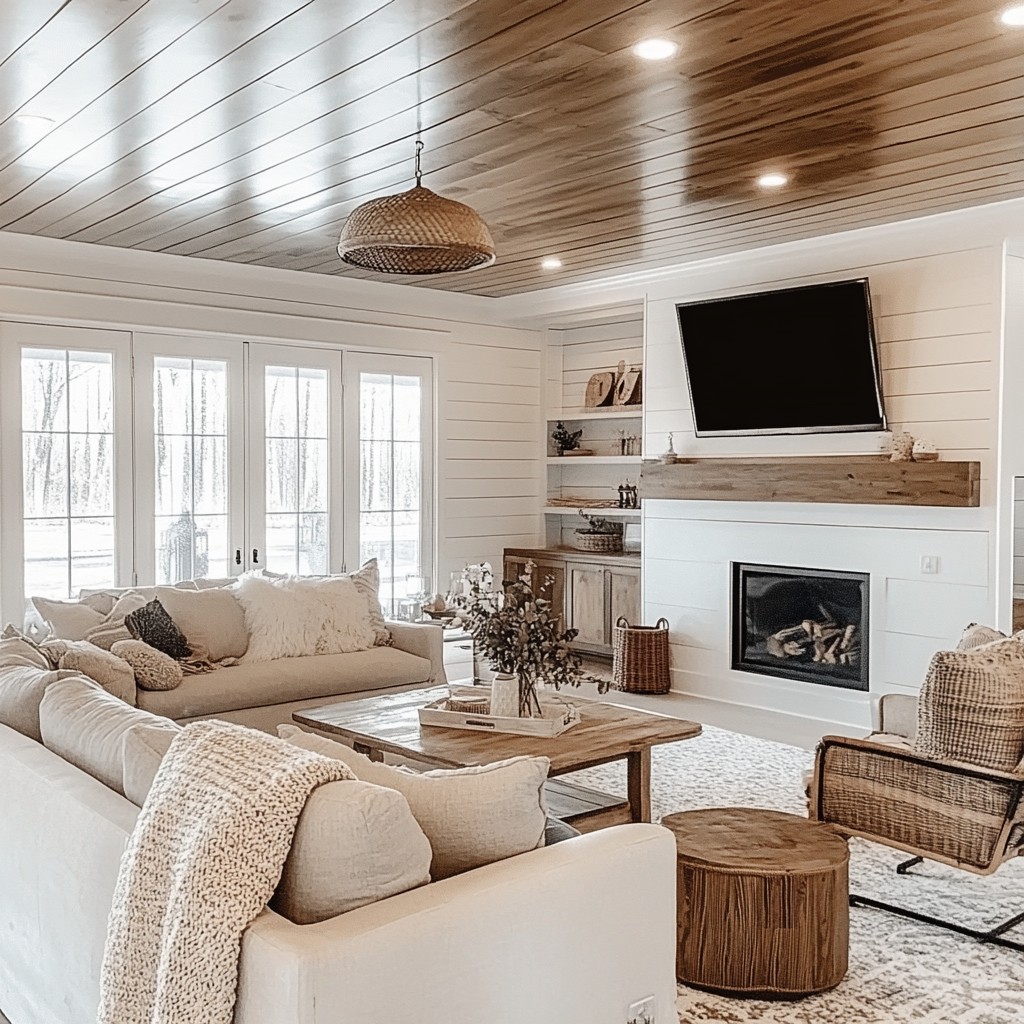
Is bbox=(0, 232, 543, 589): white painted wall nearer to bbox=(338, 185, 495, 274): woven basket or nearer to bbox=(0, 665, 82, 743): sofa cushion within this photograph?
bbox=(338, 185, 495, 274): woven basket

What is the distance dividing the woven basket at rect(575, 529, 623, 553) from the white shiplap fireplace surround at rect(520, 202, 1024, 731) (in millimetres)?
945

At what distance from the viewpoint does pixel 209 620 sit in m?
5.07

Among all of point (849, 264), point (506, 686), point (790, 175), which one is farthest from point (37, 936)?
point (849, 264)

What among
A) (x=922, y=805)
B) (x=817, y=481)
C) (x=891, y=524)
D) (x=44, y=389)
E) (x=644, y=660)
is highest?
(x=44, y=389)

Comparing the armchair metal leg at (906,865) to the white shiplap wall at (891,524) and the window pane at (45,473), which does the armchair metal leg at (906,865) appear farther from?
the window pane at (45,473)

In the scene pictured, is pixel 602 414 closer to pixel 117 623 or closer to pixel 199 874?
pixel 117 623

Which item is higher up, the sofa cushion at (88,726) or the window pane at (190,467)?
the window pane at (190,467)

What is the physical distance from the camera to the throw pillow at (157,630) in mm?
4809

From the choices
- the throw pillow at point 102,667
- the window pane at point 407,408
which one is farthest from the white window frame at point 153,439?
the throw pillow at point 102,667

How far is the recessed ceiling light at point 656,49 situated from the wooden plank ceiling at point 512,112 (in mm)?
35

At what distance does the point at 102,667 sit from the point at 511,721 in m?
1.65

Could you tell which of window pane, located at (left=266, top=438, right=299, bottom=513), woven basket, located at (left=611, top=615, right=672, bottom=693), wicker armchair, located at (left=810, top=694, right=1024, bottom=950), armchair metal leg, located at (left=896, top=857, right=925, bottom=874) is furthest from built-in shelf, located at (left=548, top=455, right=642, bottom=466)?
wicker armchair, located at (left=810, top=694, right=1024, bottom=950)

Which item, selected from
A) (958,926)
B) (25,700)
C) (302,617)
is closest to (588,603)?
(302,617)

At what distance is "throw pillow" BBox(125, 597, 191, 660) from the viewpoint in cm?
481
